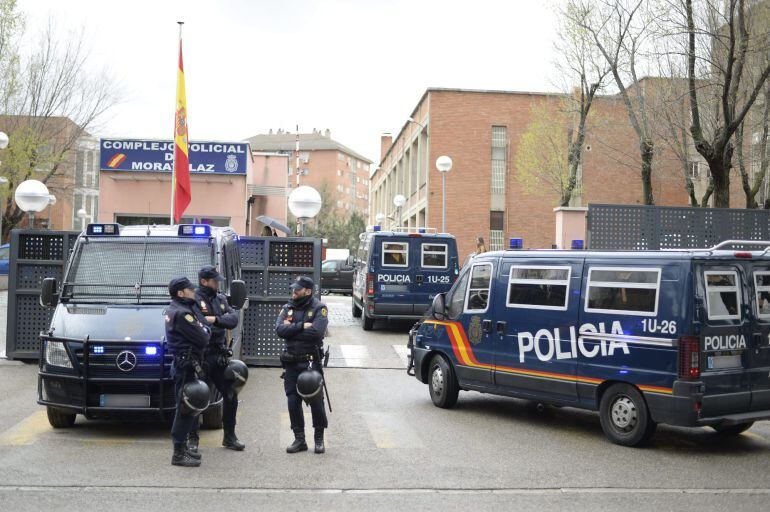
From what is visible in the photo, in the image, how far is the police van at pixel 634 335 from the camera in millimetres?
8719

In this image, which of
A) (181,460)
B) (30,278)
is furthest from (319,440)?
(30,278)

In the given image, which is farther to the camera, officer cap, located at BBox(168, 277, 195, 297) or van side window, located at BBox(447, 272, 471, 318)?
van side window, located at BBox(447, 272, 471, 318)

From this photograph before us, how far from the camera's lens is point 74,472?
7.56 m

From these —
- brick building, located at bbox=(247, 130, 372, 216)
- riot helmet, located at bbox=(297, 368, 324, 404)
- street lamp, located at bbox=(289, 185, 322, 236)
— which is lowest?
riot helmet, located at bbox=(297, 368, 324, 404)

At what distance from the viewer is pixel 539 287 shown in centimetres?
1034

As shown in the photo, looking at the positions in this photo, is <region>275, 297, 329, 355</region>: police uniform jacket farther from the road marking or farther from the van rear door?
the van rear door

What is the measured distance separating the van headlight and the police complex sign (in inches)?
675

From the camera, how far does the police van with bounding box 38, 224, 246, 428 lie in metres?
8.86

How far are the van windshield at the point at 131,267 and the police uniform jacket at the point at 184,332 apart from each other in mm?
2004

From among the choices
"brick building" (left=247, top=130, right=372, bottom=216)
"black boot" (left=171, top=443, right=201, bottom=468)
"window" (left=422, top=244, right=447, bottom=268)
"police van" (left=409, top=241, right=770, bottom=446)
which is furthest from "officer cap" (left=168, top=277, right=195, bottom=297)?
"brick building" (left=247, top=130, right=372, bottom=216)

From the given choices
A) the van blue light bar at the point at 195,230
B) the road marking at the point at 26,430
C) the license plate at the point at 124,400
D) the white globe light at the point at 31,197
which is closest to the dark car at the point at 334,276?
the white globe light at the point at 31,197

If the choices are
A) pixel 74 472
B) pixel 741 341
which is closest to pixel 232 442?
pixel 74 472

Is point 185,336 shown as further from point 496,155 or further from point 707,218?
point 496,155

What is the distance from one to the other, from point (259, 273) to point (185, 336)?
7.26 m
